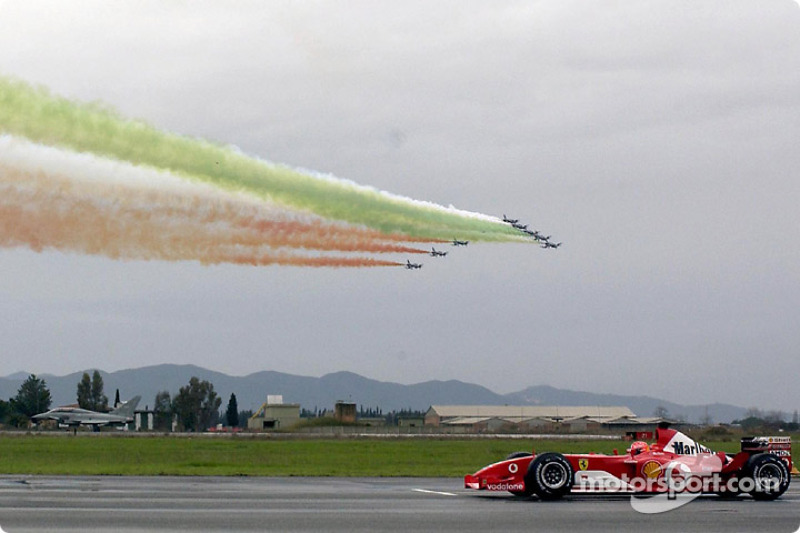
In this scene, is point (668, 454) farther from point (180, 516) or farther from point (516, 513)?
point (180, 516)

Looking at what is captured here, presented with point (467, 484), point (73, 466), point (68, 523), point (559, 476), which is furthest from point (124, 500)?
point (73, 466)

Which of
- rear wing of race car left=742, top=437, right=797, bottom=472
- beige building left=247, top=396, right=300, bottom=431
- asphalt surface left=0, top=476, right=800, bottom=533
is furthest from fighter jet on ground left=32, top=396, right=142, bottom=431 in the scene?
rear wing of race car left=742, top=437, right=797, bottom=472

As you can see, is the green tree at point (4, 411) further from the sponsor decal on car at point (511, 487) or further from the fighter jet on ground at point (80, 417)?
the sponsor decal on car at point (511, 487)

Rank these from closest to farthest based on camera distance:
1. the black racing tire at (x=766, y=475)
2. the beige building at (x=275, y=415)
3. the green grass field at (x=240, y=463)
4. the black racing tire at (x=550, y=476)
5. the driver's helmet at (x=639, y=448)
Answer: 1. the black racing tire at (x=550, y=476)
2. the black racing tire at (x=766, y=475)
3. the driver's helmet at (x=639, y=448)
4. the green grass field at (x=240, y=463)
5. the beige building at (x=275, y=415)

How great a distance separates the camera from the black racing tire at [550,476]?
26.5 m

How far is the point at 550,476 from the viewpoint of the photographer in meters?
26.6

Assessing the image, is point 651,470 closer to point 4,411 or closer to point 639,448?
point 639,448

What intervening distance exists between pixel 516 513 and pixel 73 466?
97.5 ft

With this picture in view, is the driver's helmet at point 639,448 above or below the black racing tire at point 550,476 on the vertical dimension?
above

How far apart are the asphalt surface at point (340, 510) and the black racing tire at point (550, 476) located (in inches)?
14.4

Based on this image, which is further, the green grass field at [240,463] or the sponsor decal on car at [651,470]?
the green grass field at [240,463]

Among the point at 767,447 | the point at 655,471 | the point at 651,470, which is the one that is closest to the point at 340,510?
the point at 651,470

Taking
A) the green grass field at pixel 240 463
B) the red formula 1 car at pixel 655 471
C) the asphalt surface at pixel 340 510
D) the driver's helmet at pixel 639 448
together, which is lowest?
the green grass field at pixel 240 463

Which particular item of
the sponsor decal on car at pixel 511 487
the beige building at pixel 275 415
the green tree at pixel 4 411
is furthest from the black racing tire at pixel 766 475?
the green tree at pixel 4 411
